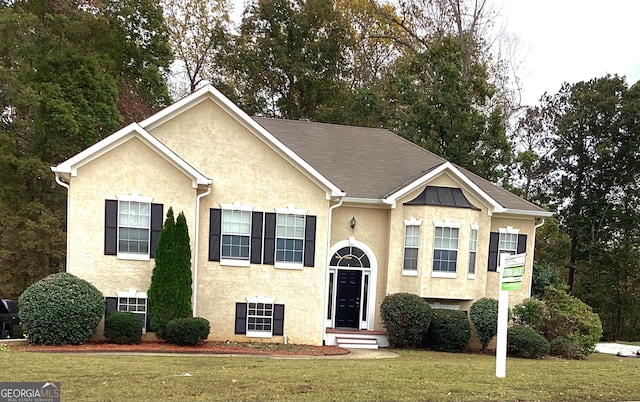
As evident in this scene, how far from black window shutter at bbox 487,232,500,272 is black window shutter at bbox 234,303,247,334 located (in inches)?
346

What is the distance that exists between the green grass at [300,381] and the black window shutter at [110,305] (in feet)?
10.6

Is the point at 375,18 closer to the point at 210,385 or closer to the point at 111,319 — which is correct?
the point at 111,319

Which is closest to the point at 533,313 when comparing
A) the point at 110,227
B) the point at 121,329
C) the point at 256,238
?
the point at 256,238

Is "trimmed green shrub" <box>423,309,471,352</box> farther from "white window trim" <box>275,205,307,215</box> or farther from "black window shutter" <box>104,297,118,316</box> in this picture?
"black window shutter" <box>104,297,118,316</box>

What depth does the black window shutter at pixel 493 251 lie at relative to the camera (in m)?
18.4

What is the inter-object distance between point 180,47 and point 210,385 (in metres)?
29.5

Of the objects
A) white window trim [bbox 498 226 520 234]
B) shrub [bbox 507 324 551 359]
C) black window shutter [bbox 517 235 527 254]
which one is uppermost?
white window trim [bbox 498 226 520 234]

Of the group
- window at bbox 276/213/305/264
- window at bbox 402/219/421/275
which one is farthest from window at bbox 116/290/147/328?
window at bbox 402/219/421/275

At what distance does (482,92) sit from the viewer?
2723cm

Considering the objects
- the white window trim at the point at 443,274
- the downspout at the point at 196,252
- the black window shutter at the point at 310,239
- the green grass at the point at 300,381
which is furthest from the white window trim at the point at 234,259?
the white window trim at the point at 443,274

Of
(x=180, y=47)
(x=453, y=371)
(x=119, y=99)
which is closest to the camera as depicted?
(x=453, y=371)

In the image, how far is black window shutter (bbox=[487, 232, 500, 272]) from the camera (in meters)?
18.4

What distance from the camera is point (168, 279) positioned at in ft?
46.8

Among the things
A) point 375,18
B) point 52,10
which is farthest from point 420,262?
point 375,18
